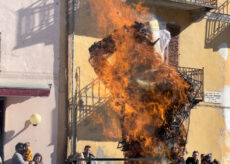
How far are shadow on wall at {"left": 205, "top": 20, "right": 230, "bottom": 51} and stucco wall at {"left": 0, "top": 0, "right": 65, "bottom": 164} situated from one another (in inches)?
220

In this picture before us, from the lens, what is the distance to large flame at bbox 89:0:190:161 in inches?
604

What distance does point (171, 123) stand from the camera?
15.3 meters

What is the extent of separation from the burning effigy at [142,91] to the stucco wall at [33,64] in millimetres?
1301

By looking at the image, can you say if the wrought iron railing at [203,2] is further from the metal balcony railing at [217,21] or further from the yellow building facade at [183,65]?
the metal balcony railing at [217,21]

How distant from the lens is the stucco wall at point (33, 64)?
14352mm

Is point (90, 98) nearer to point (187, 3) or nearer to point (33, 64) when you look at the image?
point (33, 64)

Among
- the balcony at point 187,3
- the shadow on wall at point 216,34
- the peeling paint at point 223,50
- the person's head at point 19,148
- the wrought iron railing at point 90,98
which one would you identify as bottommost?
the person's head at point 19,148

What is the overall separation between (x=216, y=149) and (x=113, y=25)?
5503 millimetres

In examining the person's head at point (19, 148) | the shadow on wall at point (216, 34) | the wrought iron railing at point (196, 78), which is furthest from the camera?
the shadow on wall at point (216, 34)

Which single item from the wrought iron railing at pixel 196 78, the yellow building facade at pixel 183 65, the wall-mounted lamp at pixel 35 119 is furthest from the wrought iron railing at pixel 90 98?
the wrought iron railing at pixel 196 78

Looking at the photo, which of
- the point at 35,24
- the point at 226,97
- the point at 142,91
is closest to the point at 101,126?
the point at 142,91

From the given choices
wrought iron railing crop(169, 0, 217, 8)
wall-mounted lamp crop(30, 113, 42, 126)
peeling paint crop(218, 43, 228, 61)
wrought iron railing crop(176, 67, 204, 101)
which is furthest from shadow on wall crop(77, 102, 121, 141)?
peeling paint crop(218, 43, 228, 61)

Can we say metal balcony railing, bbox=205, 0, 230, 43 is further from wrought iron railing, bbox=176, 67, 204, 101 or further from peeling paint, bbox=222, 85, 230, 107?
peeling paint, bbox=222, 85, 230, 107

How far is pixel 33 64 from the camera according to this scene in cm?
1468
